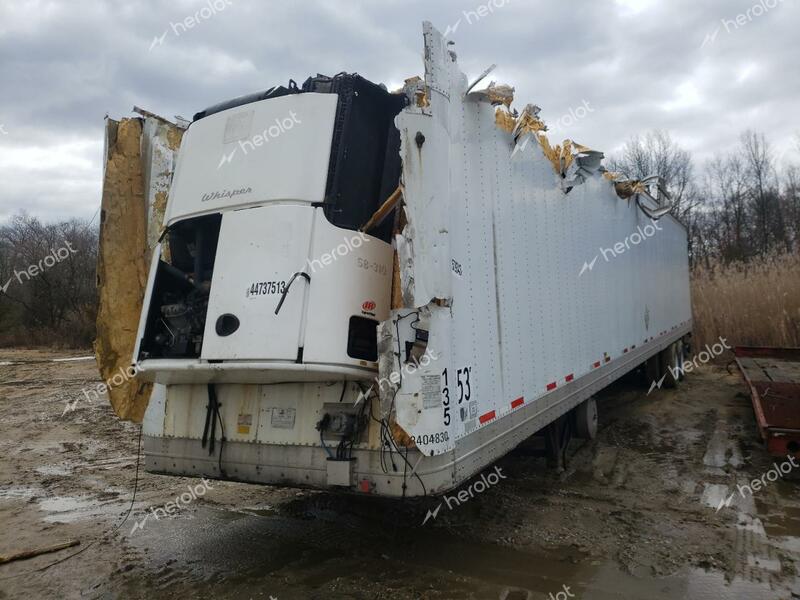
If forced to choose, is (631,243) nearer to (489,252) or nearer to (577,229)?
(577,229)

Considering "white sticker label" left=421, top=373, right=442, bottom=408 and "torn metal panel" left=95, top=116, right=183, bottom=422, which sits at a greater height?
"torn metal panel" left=95, top=116, right=183, bottom=422
